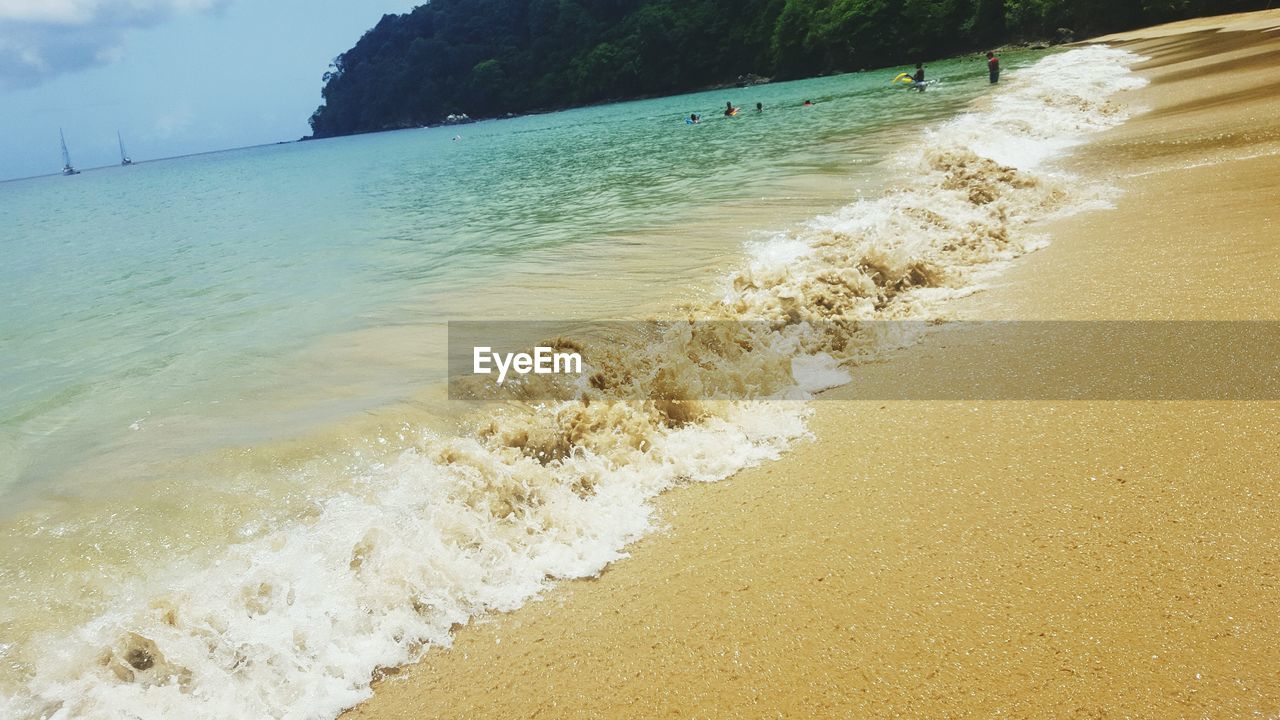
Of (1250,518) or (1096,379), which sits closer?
(1250,518)

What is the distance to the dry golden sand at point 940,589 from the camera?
84.9 inches

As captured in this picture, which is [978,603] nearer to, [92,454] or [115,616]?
[115,616]

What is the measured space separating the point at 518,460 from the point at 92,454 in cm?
304

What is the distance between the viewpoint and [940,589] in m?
2.55

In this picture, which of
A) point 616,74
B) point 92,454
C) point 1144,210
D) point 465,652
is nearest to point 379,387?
point 92,454

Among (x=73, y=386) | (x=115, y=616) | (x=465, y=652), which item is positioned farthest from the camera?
(x=73, y=386)

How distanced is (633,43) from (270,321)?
94432 millimetres

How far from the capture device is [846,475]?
11.1 ft

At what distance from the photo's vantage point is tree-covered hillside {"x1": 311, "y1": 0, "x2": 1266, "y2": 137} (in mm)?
57722
